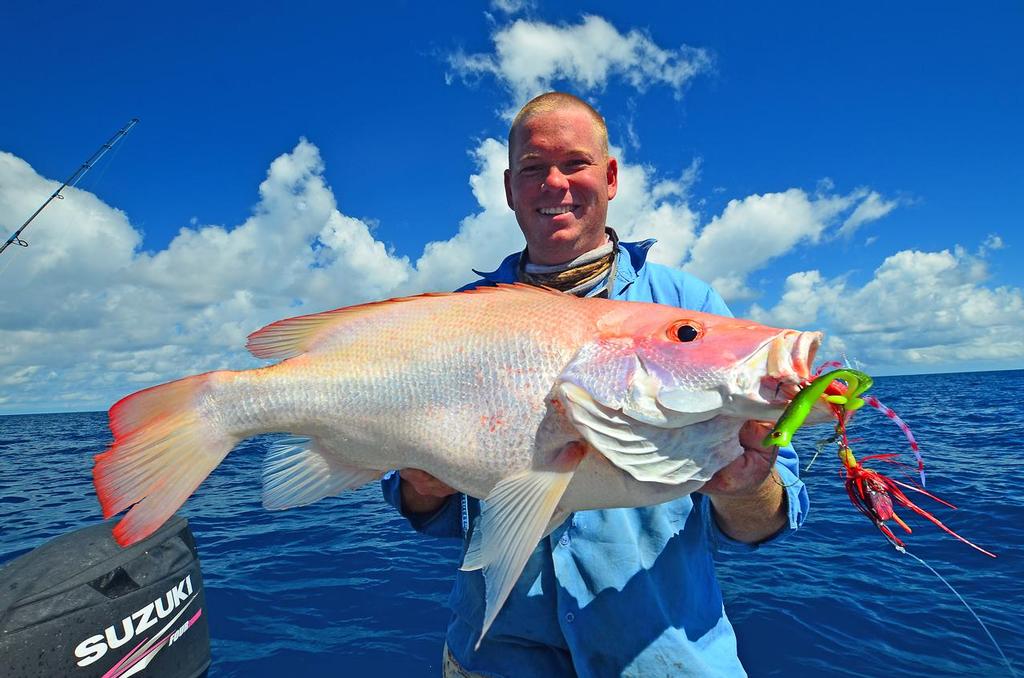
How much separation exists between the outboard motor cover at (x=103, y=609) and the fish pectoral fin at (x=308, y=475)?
5.21 feet

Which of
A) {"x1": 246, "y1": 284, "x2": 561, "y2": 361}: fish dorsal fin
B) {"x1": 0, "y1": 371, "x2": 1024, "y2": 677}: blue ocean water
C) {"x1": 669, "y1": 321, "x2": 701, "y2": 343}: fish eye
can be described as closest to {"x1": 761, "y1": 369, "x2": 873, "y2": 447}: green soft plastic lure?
{"x1": 669, "y1": 321, "x2": 701, "y2": 343}: fish eye

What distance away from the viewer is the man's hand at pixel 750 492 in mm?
1848

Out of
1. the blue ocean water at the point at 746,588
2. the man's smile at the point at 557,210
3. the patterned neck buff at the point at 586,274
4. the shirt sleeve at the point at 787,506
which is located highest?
the man's smile at the point at 557,210

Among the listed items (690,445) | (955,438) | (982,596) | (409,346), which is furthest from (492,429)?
(955,438)

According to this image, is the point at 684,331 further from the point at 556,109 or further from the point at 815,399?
the point at 556,109

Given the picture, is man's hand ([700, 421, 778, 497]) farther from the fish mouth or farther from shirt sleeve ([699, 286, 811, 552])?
shirt sleeve ([699, 286, 811, 552])

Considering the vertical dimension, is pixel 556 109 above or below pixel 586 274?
above

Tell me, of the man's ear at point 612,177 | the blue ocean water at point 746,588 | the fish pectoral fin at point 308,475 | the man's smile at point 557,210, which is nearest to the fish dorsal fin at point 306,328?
the fish pectoral fin at point 308,475

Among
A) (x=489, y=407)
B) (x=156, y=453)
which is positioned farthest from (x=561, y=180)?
(x=156, y=453)

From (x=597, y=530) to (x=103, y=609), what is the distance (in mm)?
2592

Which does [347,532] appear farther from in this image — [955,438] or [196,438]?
[955,438]

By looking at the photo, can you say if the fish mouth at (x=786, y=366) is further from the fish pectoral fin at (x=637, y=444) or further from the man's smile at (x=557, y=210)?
the man's smile at (x=557, y=210)

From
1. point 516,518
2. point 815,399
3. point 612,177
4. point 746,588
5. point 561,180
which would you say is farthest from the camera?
point 746,588

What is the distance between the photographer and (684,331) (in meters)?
1.86
